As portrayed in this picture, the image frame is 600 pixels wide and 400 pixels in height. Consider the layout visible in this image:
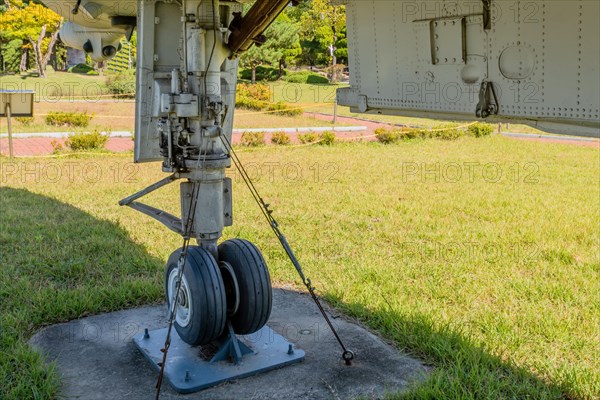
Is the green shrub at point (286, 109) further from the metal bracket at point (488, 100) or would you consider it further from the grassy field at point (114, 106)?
the metal bracket at point (488, 100)

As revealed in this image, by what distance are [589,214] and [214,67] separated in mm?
6284

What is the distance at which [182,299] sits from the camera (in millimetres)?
4086

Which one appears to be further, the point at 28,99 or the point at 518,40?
the point at 28,99

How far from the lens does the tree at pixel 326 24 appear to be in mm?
39906

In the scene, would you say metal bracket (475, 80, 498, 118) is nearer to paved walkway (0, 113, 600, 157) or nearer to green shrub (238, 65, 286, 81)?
paved walkway (0, 113, 600, 157)

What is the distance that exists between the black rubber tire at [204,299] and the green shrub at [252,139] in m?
10.5

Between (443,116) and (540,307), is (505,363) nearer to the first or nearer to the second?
(540,307)

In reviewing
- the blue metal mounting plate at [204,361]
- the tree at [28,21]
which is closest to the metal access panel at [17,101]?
the blue metal mounting plate at [204,361]

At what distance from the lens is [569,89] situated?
3100 mm

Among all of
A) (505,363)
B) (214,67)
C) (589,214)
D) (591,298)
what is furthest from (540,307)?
(589,214)

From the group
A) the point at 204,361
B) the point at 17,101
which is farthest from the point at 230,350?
the point at 17,101

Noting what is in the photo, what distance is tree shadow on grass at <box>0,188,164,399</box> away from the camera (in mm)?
3984

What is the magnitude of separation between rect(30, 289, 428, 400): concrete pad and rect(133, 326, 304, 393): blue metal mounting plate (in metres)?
0.05

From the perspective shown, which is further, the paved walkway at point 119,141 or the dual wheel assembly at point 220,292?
the paved walkway at point 119,141
